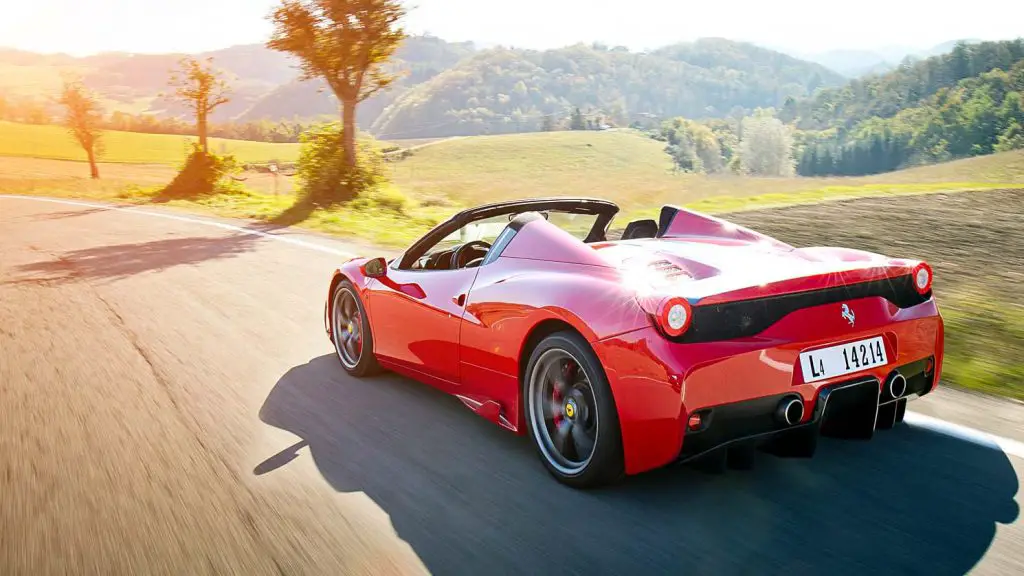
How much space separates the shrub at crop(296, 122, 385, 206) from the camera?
1964 centimetres

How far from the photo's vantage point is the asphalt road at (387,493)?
112 inches

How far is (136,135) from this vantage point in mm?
80625

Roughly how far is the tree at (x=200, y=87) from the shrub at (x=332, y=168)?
10894mm

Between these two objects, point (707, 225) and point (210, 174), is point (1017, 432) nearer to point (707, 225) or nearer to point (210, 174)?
point (707, 225)

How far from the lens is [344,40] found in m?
19.8

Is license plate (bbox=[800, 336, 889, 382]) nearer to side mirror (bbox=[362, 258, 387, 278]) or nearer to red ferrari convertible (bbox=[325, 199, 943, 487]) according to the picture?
red ferrari convertible (bbox=[325, 199, 943, 487])

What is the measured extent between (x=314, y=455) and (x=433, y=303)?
38.4 inches

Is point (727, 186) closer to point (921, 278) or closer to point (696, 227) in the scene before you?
point (696, 227)

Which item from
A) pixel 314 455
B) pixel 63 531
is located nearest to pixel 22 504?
pixel 63 531

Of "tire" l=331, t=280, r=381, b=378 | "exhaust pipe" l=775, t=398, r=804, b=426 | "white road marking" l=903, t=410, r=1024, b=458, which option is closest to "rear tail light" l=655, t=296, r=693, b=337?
"exhaust pipe" l=775, t=398, r=804, b=426

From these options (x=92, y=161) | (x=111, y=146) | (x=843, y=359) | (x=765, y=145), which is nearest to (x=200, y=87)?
(x=92, y=161)

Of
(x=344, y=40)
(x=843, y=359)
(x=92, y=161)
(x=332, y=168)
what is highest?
(x=344, y=40)

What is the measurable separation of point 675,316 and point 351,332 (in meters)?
2.95

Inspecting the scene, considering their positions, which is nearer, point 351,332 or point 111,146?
point 351,332
